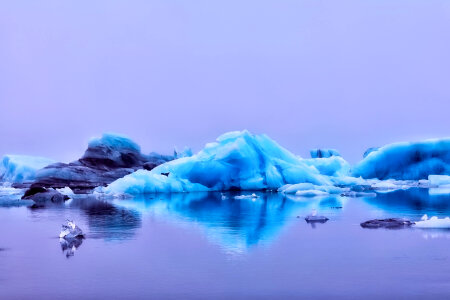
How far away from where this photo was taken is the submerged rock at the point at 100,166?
36.6m

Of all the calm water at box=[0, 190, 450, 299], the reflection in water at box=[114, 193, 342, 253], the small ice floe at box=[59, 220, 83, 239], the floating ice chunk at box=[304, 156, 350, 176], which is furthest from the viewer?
the floating ice chunk at box=[304, 156, 350, 176]

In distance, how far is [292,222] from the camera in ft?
47.8

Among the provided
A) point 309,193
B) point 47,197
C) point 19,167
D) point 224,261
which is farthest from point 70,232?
point 19,167

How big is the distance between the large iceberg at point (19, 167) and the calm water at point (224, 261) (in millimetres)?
27871

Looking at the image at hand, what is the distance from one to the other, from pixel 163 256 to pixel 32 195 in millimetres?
17954

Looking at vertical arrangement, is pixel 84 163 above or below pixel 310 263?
above

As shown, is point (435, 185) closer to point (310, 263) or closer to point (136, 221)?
point (136, 221)

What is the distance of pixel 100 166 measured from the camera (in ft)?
136

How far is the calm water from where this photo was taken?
6.73 meters

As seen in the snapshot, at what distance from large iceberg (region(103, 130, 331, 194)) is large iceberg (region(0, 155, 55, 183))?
13085 millimetres

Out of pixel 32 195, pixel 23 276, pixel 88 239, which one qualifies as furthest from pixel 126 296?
pixel 32 195

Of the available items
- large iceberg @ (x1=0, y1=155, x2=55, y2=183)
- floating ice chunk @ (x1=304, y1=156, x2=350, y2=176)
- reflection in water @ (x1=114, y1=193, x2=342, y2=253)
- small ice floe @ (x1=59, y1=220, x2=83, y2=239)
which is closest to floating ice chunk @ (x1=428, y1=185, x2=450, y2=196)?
floating ice chunk @ (x1=304, y1=156, x2=350, y2=176)

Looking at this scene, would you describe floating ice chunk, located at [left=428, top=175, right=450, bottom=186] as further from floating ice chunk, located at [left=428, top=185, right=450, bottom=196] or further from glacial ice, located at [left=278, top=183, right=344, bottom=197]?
glacial ice, located at [left=278, top=183, right=344, bottom=197]

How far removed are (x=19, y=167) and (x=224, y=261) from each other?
117 ft
